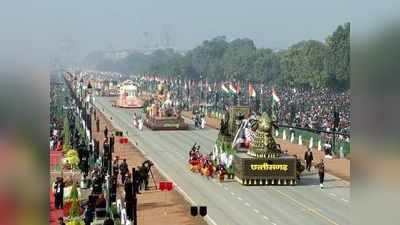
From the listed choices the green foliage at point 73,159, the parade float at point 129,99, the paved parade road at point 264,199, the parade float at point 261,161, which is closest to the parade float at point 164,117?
the paved parade road at point 264,199

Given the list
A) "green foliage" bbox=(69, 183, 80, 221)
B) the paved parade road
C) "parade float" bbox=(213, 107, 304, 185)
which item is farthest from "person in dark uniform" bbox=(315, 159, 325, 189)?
"green foliage" bbox=(69, 183, 80, 221)

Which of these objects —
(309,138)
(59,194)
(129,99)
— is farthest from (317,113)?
(129,99)

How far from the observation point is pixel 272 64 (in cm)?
11244

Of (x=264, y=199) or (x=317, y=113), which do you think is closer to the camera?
(x=264, y=199)

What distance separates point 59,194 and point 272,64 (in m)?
92.6

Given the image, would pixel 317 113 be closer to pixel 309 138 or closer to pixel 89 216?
pixel 309 138

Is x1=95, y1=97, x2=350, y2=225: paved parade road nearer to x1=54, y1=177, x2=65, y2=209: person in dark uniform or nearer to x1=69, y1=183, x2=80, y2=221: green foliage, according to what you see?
x1=69, y1=183, x2=80, y2=221: green foliage

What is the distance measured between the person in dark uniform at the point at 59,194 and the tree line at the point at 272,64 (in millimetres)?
18564

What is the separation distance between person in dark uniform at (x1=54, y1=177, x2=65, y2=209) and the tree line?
1856 cm

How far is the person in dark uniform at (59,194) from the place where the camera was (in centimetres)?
2150

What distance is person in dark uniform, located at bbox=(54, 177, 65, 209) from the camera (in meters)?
21.5
